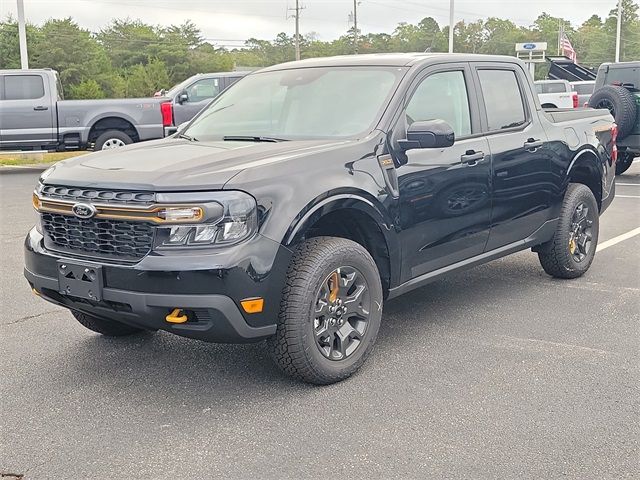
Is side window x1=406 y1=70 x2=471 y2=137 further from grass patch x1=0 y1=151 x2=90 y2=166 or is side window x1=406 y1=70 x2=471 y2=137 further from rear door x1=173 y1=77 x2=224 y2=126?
grass patch x1=0 y1=151 x2=90 y2=166

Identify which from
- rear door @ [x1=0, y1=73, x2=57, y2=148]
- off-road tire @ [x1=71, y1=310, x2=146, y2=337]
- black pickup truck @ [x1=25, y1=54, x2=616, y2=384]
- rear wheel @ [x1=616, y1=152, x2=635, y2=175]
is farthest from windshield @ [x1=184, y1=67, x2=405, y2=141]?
rear door @ [x1=0, y1=73, x2=57, y2=148]

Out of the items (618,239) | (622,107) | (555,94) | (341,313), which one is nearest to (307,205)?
(341,313)

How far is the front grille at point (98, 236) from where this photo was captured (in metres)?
3.83

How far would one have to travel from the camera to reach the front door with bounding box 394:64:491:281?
471 cm

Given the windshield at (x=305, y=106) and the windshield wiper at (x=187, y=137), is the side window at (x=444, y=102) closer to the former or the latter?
the windshield at (x=305, y=106)

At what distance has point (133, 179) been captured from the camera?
12.7 ft

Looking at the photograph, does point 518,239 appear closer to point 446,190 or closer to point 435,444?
point 446,190

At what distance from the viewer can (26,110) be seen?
1591cm

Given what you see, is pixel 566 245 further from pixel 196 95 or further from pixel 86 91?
pixel 86 91

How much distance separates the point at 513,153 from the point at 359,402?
2.49m

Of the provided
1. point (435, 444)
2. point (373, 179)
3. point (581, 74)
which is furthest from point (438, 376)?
point (581, 74)

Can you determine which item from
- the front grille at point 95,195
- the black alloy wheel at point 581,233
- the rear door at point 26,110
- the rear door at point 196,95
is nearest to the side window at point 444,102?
the black alloy wheel at point 581,233

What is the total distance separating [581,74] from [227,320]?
24.5 metres

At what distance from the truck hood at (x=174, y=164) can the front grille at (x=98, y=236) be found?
19 centimetres
